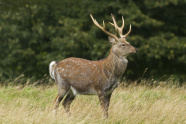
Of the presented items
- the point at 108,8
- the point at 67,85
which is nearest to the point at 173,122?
the point at 67,85

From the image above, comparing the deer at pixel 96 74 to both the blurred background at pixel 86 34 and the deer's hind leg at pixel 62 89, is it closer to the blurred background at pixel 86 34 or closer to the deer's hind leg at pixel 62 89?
the deer's hind leg at pixel 62 89

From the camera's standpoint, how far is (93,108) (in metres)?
6.53

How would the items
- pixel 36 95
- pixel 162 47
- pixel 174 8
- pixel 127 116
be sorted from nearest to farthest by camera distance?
1. pixel 127 116
2. pixel 36 95
3. pixel 162 47
4. pixel 174 8

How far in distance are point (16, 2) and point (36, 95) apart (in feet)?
25.3

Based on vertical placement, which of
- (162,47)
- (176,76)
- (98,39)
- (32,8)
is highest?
(32,8)

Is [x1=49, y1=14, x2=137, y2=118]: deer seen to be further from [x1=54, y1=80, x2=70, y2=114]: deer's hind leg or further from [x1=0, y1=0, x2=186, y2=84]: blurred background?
[x1=0, y1=0, x2=186, y2=84]: blurred background

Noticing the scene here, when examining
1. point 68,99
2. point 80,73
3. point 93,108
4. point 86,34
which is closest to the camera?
point 80,73

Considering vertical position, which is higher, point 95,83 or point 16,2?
point 16,2

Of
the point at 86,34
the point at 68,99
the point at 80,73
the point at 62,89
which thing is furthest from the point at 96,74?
the point at 86,34

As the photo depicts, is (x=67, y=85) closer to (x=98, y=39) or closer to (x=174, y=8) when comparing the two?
(x=98, y=39)

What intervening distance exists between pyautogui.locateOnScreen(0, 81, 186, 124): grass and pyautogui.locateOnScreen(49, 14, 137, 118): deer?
284 millimetres

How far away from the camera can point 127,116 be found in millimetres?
5957

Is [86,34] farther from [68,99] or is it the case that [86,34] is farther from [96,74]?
[96,74]

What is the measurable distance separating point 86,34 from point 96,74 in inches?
271
